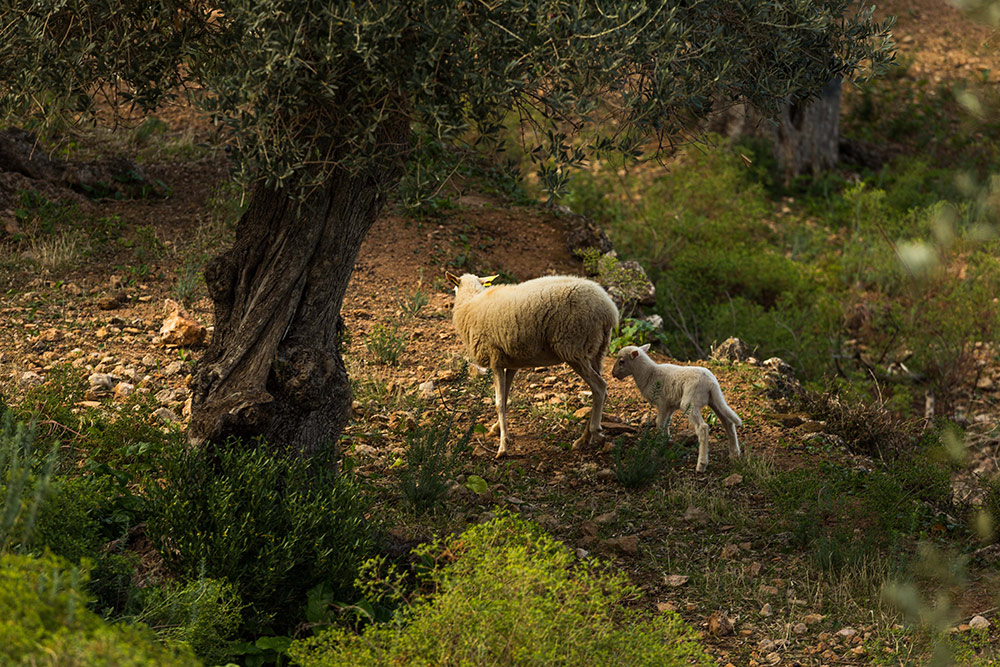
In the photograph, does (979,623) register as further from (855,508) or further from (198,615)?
(198,615)

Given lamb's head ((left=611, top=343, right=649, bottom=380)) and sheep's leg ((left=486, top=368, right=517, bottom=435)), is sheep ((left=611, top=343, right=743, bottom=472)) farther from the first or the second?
sheep's leg ((left=486, top=368, right=517, bottom=435))

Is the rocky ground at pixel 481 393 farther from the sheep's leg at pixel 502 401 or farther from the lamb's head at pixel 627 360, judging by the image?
the lamb's head at pixel 627 360

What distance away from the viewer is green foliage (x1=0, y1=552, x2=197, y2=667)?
3.22 metres

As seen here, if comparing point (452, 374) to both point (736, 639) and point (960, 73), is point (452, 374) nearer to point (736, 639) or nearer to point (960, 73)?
point (736, 639)

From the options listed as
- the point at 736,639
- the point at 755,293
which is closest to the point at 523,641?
the point at 736,639

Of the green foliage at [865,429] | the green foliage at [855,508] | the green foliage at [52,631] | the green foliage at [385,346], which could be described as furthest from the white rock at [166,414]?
the green foliage at [865,429]

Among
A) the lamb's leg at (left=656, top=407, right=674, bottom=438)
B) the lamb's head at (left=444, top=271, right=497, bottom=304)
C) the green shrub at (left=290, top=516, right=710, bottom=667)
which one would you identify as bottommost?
the lamb's leg at (left=656, top=407, right=674, bottom=438)

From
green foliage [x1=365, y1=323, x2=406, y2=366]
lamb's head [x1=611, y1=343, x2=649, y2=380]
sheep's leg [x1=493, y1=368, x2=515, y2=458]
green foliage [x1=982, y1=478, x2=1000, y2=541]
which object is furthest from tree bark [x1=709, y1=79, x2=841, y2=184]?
green foliage [x1=982, y1=478, x2=1000, y2=541]

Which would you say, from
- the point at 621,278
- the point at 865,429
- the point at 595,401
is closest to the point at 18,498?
the point at 595,401

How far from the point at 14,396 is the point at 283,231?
3136mm

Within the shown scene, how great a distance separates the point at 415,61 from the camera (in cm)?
570

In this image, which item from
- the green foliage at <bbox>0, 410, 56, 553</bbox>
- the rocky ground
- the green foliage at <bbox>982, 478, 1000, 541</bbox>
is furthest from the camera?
the green foliage at <bbox>982, 478, 1000, 541</bbox>

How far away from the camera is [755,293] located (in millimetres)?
15008

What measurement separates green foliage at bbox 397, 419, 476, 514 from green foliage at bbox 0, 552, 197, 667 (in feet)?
11.8
